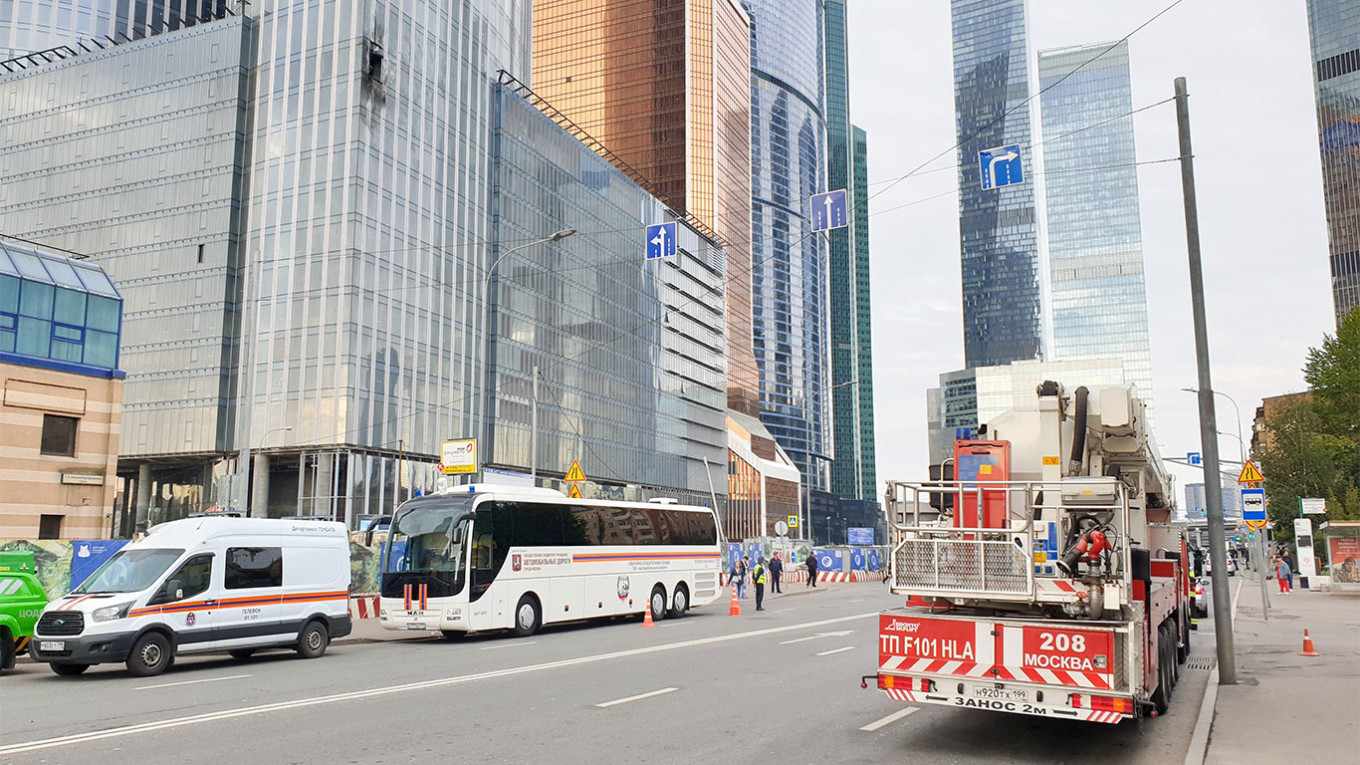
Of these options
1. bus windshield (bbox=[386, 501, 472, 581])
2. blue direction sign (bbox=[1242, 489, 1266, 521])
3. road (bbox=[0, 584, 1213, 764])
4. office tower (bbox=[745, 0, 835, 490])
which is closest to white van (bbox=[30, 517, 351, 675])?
road (bbox=[0, 584, 1213, 764])

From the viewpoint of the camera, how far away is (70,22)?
7869 centimetres

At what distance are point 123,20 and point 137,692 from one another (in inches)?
3355

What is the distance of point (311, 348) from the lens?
55.8 m

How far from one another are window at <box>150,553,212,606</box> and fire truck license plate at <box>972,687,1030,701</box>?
12937 millimetres

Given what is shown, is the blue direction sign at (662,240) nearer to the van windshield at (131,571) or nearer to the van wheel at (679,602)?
the van wheel at (679,602)

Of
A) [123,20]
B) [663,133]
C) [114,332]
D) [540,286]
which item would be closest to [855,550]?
[540,286]

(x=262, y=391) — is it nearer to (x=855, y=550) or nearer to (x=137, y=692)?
(x=855, y=550)

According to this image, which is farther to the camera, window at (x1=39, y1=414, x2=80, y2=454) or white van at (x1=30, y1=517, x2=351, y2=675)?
window at (x1=39, y1=414, x2=80, y2=454)

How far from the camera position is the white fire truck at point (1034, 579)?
811 cm

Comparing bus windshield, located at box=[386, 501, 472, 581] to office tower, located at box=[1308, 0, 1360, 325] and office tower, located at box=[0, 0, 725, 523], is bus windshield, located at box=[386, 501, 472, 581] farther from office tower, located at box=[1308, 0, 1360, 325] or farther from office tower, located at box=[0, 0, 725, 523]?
office tower, located at box=[1308, 0, 1360, 325]

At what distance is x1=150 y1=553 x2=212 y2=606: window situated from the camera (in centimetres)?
1583

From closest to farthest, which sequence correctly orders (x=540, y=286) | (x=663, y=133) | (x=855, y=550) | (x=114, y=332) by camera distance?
(x=114, y=332) < (x=855, y=550) < (x=540, y=286) < (x=663, y=133)

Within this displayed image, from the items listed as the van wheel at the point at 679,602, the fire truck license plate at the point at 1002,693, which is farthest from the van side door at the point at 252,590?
the fire truck license plate at the point at 1002,693

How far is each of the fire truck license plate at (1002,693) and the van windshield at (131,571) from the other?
13.1m
